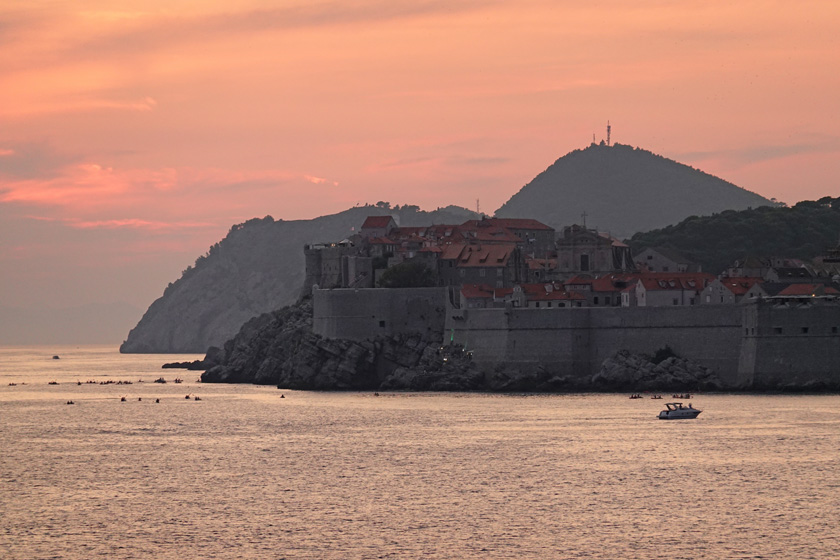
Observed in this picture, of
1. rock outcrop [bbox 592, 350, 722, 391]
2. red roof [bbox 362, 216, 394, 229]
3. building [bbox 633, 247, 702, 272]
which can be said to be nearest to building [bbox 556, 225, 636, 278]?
building [bbox 633, 247, 702, 272]

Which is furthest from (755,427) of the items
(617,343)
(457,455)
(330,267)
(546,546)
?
(330,267)

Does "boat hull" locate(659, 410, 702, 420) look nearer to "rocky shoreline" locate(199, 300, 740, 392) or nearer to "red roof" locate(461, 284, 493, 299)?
"rocky shoreline" locate(199, 300, 740, 392)

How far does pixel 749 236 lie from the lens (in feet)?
534

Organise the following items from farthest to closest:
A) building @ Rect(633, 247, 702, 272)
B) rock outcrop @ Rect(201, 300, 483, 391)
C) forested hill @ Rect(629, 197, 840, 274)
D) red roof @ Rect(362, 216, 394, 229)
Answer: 1. forested hill @ Rect(629, 197, 840, 274)
2. red roof @ Rect(362, 216, 394, 229)
3. building @ Rect(633, 247, 702, 272)
4. rock outcrop @ Rect(201, 300, 483, 391)

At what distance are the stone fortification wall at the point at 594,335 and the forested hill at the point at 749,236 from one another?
58.4 m

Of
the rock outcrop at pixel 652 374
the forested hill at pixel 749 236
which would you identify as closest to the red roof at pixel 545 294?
the rock outcrop at pixel 652 374

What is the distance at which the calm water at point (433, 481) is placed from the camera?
4459 cm

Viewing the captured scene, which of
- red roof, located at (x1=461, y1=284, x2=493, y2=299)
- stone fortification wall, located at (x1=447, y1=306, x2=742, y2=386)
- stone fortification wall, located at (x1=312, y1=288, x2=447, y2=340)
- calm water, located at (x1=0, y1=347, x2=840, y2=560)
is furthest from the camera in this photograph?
stone fortification wall, located at (x1=312, y1=288, x2=447, y2=340)

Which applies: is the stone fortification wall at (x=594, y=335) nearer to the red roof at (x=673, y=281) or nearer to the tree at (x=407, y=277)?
the red roof at (x=673, y=281)

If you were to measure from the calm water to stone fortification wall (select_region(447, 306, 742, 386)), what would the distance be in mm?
4056

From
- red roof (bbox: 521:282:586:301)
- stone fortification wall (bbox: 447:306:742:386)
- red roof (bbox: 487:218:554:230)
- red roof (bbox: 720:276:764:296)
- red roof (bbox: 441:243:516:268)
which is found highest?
red roof (bbox: 487:218:554:230)

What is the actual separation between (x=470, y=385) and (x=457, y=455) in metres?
36.6

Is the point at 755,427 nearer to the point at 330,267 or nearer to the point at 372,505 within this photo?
the point at 372,505

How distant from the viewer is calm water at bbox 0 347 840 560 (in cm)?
4459
